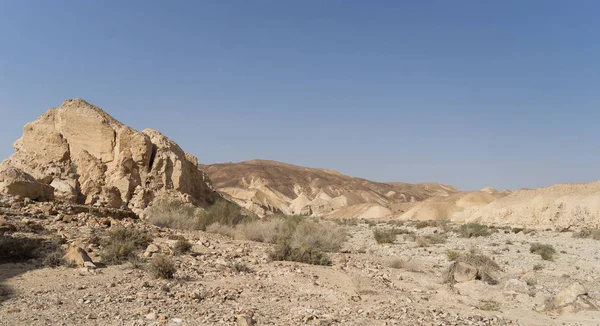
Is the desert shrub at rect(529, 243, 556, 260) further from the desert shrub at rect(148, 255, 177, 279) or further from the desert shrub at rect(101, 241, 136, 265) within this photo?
the desert shrub at rect(101, 241, 136, 265)

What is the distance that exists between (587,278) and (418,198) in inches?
4138

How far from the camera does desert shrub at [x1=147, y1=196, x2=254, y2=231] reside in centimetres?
1692

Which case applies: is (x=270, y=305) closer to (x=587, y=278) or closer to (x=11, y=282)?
(x=11, y=282)

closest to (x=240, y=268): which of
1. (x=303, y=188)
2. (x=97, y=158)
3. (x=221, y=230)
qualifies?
(x=221, y=230)

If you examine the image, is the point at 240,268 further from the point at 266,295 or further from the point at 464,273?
the point at 464,273

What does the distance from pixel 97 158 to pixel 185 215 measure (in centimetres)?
530

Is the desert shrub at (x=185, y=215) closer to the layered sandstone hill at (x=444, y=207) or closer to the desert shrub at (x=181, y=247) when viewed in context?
the desert shrub at (x=181, y=247)

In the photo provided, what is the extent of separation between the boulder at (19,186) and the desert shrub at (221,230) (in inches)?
218

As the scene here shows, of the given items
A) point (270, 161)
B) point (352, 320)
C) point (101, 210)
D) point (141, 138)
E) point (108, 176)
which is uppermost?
point (270, 161)

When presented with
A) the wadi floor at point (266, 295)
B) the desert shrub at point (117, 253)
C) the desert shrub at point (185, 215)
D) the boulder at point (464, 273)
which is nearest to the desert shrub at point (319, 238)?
the wadi floor at point (266, 295)

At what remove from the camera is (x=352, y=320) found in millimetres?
6680

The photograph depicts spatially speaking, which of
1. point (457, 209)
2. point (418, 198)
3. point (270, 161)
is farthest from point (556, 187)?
point (270, 161)

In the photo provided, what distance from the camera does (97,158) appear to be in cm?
1986

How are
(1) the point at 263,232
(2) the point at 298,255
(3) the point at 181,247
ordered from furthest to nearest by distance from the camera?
(1) the point at 263,232, (2) the point at 298,255, (3) the point at 181,247
